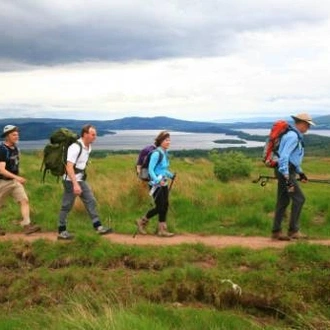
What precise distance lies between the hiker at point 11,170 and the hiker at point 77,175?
0.96 meters

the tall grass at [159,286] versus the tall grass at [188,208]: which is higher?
the tall grass at [188,208]

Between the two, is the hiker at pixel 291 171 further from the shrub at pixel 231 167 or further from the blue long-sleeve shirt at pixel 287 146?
the shrub at pixel 231 167

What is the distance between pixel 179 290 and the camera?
27.2ft

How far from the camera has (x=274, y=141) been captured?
9875 mm

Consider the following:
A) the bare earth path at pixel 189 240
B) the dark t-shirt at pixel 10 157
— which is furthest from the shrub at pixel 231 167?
the dark t-shirt at pixel 10 157

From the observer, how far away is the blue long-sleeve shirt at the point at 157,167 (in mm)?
10078

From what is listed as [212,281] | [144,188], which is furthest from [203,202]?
[212,281]

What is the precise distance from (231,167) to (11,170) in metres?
11.0

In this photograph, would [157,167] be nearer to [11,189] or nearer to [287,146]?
[287,146]

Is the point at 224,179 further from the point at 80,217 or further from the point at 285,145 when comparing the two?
the point at 285,145

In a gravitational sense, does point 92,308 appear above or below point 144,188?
below

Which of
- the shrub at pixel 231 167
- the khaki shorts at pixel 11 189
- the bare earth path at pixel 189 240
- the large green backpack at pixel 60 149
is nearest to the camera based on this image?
the bare earth path at pixel 189 240

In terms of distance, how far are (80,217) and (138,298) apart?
4.97 metres

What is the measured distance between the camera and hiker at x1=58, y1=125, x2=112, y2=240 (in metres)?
9.77
